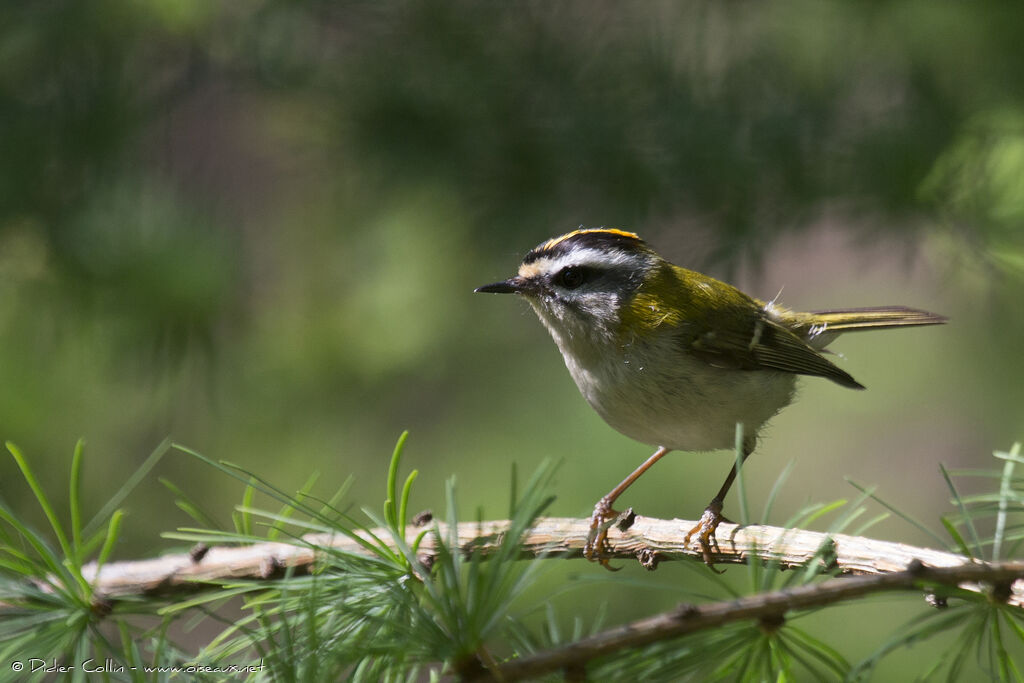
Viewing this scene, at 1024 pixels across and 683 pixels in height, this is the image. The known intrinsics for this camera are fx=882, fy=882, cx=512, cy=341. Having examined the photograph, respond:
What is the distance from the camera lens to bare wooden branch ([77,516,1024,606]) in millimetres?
980

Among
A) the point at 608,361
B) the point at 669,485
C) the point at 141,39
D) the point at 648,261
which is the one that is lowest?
the point at 669,485

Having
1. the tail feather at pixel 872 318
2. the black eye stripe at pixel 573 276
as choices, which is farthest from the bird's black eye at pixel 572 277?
the tail feather at pixel 872 318

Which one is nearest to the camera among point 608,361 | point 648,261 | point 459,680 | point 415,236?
point 459,680

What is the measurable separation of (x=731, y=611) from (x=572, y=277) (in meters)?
1.19

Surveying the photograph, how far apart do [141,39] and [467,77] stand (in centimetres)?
79

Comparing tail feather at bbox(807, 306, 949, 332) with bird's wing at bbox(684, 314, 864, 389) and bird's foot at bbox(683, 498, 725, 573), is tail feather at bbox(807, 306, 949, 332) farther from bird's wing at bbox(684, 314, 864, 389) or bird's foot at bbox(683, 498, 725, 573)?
bird's foot at bbox(683, 498, 725, 573)

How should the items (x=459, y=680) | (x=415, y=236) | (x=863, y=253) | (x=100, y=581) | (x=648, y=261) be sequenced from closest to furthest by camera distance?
(x=459, y=680) < (x=100, y=581) < (x=648, y=261) < (x=863, y=253) < (x=415, y=236)

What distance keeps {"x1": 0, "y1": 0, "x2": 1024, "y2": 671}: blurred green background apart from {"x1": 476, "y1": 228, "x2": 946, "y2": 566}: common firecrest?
187mm

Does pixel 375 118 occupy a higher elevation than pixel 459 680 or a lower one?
higher

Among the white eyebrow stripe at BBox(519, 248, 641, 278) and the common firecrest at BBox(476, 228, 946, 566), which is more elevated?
the white eyebrow stripe at BBox(519, 248, 641, 278)

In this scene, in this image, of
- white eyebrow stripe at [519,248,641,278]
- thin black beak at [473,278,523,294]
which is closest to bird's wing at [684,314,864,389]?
white eyebrow stripe at [519,248,641,278]

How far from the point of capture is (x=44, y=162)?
6.72ft

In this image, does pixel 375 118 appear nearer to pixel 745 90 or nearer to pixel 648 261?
pixel 648 261

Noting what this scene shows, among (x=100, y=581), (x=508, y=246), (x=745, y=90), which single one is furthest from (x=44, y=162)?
(x=745, y=90)
